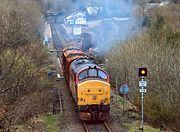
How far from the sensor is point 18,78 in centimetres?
2008

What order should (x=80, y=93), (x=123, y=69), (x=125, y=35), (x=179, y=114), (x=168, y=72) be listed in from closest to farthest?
(x=80, y=93)
(x=179, y=114)
(x=168, y=72)
(x=123, y=69)
(x=125, y=35)

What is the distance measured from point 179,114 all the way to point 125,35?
16687 millimetres

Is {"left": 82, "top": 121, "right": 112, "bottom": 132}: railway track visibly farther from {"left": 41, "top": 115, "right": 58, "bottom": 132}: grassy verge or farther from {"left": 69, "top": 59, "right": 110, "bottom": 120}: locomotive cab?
{"left": 41, "top": 115, "right": 58, "bottom": 132}: grassy verge

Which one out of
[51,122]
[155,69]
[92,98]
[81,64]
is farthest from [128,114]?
[155,69]

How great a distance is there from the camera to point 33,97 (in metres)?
27.1

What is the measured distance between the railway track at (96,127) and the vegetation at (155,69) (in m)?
3.10

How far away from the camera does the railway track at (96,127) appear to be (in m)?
19.8

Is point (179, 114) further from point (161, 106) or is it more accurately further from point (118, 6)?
point (118, 6)

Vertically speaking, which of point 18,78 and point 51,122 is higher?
point 18,78

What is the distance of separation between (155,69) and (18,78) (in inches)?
406

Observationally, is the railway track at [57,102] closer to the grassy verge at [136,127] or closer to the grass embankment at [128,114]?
the grass embankment at [128,114]

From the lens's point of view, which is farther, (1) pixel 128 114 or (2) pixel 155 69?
(2) pixel 155 69

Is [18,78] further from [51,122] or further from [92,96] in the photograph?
[92,96]

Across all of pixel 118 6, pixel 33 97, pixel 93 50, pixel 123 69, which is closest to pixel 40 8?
pixel 93 50
